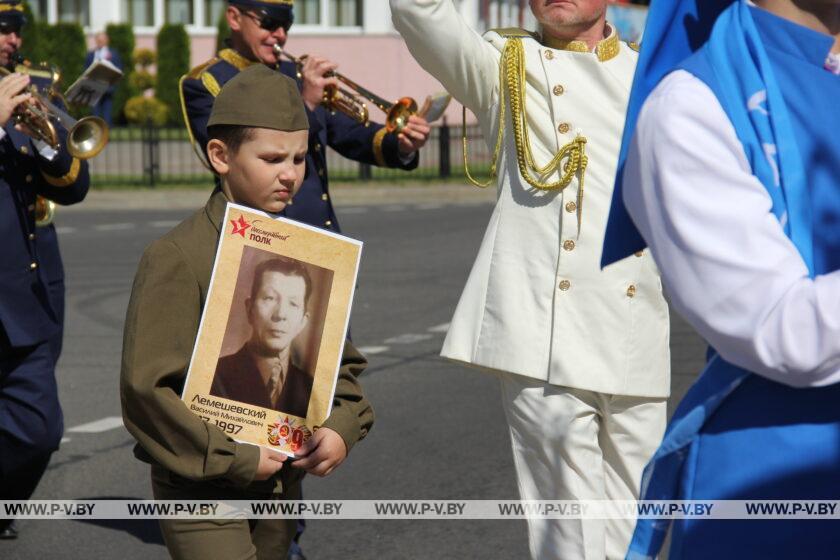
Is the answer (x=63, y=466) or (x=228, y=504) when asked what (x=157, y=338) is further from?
(x=63, y=466)

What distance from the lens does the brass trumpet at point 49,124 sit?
5.85 metres

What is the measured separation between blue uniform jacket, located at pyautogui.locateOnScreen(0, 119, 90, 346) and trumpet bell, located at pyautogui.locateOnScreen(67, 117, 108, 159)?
0.06m

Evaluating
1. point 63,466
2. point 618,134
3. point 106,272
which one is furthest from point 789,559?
point 106,272

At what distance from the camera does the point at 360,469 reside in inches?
271

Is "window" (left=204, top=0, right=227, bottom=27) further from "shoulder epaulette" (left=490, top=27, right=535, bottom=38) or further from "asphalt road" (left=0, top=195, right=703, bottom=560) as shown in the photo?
"shoulder epaulette" (left=490, top=27, right=535, bottom=38)

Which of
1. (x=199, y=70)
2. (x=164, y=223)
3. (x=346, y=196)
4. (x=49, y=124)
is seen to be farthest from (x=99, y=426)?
(x=346, y=196)

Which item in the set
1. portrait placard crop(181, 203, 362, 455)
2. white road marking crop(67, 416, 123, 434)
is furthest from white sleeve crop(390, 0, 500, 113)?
white road marking crop(67, 416, 123, 434)

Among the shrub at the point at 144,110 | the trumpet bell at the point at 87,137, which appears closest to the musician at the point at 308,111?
the trumpet bell at the point at 87,137

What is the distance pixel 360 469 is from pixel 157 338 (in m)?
3.53

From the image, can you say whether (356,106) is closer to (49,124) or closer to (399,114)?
(399,114)

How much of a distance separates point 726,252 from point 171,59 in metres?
36.6

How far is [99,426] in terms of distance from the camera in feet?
25.6

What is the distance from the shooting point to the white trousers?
13.8 feet

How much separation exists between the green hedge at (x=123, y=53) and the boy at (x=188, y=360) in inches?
1378
